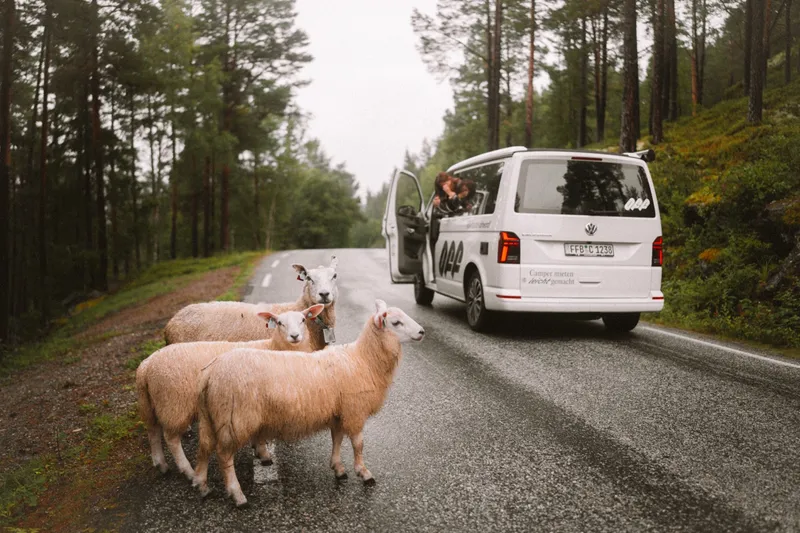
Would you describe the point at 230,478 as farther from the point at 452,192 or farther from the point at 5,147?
the point at 5,147

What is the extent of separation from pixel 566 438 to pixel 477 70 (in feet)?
134

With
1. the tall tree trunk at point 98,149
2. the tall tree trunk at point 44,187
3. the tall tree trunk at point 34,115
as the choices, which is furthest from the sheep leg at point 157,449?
the tall tree trunk at point 44,187

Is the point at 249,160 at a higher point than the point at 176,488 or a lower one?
higher

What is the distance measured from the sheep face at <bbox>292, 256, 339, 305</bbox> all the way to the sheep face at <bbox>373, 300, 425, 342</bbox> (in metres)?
1.40

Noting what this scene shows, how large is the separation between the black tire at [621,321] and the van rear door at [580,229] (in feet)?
2.50

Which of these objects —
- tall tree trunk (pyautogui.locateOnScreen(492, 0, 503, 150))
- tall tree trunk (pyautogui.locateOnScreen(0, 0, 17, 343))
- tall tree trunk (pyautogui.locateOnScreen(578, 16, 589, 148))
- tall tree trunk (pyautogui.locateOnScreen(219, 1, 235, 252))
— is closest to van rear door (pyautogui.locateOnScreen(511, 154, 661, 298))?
tall tree trunk (pyautogui.locateOnScreen(0, 0, 17, 343))

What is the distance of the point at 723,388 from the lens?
5.72 metres

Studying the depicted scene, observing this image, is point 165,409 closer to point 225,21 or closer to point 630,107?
point 630,107

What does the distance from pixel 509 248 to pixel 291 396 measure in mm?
4628

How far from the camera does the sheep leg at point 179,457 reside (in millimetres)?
4035

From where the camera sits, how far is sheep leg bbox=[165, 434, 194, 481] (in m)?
4.04

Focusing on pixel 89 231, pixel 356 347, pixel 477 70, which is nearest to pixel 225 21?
pixel 89 231

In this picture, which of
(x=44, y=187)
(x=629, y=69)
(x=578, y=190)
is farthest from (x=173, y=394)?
(x=44, y=187)

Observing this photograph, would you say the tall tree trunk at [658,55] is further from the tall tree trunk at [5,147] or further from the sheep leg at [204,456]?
the sheep leg at [204,456]
